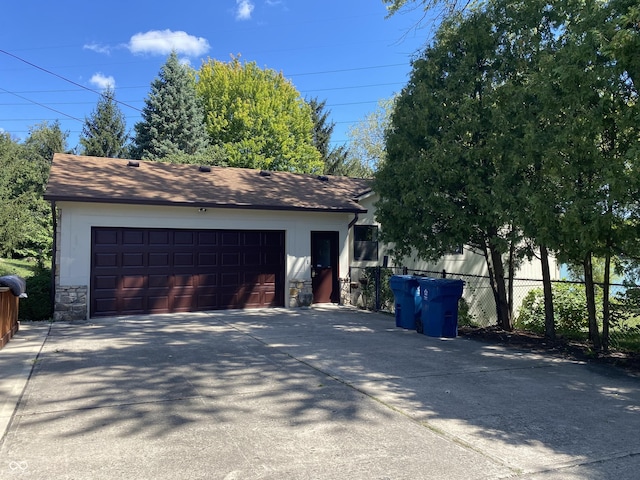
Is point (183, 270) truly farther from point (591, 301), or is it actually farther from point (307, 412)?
point (591, 301)

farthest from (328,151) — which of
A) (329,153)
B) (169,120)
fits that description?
(169,120)

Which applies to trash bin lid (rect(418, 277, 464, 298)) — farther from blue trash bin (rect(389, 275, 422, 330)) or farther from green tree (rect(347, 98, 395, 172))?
green tree (rect(347, 98, 395, 172))

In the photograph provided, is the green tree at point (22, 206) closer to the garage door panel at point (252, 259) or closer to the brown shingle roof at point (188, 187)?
the brown shingle roof at point (188, 187)

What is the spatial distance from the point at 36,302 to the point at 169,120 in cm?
2274

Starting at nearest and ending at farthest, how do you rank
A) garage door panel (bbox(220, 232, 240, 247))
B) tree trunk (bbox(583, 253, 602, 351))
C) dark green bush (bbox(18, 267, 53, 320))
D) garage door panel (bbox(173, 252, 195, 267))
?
tree trunk (bbox(583, 253, 602, 351))
dark green bush (bbox(18, 267, 53, 320))
garage door panel (bbox(173, 252, 195, 267))
garage door panel (bbox(220, 232, 240, 247))

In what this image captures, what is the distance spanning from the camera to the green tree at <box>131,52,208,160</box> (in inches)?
1219

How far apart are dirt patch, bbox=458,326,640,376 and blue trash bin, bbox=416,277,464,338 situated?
22.6 inches

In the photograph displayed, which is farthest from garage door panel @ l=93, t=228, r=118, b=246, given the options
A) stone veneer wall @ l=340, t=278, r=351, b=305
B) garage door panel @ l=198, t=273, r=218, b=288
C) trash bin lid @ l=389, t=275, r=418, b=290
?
trash bin lid @ l=389, t=275, r=418, b=290

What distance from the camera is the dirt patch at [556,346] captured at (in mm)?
7402

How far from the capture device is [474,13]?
369 inches

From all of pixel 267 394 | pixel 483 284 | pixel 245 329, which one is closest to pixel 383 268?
pixel 245 329

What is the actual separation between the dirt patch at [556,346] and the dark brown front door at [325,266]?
469 centimetres

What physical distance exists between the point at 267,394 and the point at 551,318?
6.17 metres

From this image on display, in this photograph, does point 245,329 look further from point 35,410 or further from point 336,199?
point 336,199
